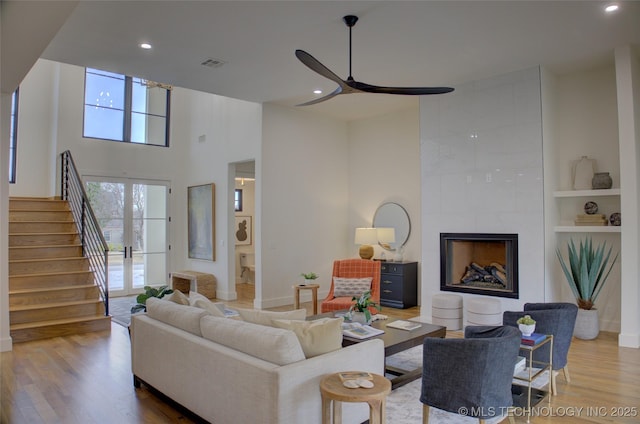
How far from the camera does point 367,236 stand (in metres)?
7.54

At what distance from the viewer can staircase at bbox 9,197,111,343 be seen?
5613 mm

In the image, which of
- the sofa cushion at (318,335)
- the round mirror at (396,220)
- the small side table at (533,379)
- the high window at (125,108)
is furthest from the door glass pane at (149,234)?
the small side table at (533,379)

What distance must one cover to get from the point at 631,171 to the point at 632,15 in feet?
5.60

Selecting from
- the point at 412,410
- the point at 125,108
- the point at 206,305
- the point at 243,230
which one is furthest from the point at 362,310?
the point at 125,108

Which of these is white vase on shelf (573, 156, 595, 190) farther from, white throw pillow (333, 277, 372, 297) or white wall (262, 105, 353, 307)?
white wall (262, 105, 353, 307)

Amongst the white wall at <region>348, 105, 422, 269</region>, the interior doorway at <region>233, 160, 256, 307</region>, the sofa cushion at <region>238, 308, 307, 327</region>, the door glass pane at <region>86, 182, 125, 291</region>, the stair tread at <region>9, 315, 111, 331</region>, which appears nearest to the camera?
the sofa cushion at <region>238, 308, 307, 327</region>

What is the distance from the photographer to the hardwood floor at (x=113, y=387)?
3.21 m

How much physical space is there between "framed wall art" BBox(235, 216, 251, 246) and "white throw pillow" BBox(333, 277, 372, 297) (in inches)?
201

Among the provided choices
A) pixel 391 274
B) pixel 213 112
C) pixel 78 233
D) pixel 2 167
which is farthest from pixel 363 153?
pixel 2 167

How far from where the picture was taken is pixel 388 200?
8062 mm

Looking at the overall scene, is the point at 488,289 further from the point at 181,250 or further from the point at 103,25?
the point at 181,250

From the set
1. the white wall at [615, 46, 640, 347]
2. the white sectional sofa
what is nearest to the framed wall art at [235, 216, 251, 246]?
the white sectional sofa

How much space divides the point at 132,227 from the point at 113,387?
582 centimetres

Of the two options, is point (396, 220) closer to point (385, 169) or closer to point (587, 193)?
point (385, 169)
